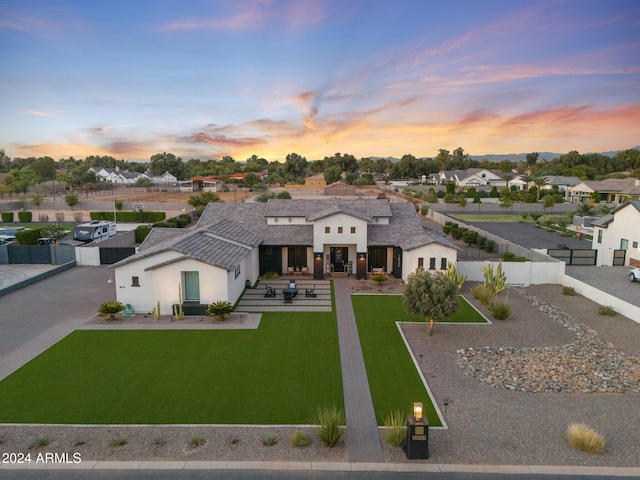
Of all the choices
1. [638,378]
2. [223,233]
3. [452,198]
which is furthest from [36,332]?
[452,198]

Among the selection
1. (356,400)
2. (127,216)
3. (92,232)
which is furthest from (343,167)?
(356,400)

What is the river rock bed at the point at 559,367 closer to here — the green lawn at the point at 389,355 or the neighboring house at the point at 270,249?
the green lawn at the point at 389,355

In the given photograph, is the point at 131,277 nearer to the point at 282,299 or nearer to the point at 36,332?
the point at 36,332

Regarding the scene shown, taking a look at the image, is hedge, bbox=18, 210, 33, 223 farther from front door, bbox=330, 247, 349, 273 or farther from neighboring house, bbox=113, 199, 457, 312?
front door, bbox=330, 247, 349, 273

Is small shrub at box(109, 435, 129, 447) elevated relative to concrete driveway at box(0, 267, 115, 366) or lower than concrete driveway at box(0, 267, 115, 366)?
elevated

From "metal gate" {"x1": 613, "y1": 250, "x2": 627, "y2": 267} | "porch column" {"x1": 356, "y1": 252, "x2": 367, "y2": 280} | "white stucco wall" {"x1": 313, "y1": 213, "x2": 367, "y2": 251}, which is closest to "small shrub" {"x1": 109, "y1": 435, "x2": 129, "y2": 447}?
"white stucco wall" {"x1": 313, "y1": 213, "x2": 367, "y2": 251}
